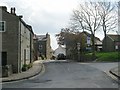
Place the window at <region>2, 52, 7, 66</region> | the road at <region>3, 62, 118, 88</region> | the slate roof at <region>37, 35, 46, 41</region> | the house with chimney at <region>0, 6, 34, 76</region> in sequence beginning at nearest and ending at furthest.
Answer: the road at <region>3, 62, 118, 88</region>, the house with chimney at <region>0, 6, 34, 76</region>, the window at <region>2, 52, 7, 66</region>, the slate roof at <region>37, 35, 46, 41</region>

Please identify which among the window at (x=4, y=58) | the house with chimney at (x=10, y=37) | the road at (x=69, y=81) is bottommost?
the road at (x=69, y=81)

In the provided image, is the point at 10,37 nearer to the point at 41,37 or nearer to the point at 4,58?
the point at 4,58

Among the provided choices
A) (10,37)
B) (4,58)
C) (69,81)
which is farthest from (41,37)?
(69,81)

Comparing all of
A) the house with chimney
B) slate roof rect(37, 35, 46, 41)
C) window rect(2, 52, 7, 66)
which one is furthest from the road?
slate roof rect(37, 35, 46, 41)

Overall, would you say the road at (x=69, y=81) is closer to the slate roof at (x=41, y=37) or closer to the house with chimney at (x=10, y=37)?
the house with chimney at (x=10, y=37)

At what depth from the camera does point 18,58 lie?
32469 millimetres

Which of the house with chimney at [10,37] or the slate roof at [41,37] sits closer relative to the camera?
the house with chimney at [10,37]

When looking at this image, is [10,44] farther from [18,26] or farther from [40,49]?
[40,49]

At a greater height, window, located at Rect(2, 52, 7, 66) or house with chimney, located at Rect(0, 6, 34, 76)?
house with chimney, located at Rect(0, 6, 34, 76)

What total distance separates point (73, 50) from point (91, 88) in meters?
64.7

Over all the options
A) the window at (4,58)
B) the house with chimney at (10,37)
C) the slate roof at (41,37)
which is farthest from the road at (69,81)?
the slate roof at (41,37)

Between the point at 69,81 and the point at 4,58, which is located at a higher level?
the point at 4,58

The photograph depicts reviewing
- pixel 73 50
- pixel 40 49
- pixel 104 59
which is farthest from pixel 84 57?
pixel 40 49

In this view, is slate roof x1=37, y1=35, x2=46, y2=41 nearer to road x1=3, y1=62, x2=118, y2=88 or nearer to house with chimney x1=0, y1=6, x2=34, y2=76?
house with chimney x1=0, y1=6, x2=34, y2=76
